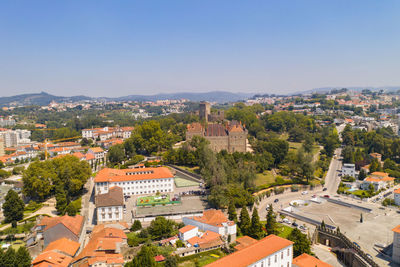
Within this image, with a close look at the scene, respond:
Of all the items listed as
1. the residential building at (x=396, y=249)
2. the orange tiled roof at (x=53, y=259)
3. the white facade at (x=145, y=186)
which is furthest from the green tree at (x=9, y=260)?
the residential building at (x=396, y=249)

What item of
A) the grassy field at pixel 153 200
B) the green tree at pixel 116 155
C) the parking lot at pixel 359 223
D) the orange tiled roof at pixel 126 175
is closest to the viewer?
the parking lot at pixel 359 223

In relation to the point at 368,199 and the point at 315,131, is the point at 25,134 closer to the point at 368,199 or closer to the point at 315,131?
the point at 315,131

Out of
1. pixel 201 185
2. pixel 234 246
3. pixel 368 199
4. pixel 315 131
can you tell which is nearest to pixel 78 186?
pixel 201 185

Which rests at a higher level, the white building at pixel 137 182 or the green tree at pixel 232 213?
the white building at pixel 137 182

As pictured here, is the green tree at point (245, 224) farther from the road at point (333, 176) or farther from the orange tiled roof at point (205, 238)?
the road at point (333, 176)

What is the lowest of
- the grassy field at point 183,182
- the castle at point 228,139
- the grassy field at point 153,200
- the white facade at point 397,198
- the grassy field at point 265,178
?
the white facade at point 397,198

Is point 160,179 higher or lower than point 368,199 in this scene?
higher

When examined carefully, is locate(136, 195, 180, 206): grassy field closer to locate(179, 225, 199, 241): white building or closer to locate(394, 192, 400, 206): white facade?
locate(179, 225, 199, 241): white building
